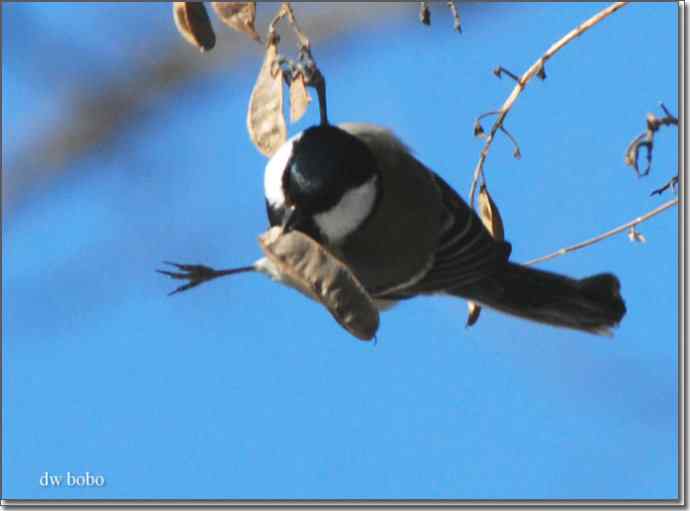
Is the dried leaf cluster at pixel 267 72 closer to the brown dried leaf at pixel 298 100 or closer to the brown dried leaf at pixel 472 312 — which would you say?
the brown dried leaf at pixel 298 100

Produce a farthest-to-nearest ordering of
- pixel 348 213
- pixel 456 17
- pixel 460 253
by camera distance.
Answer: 1. pixel 460 253
2. pixel 348 213
3. pixel 456 17

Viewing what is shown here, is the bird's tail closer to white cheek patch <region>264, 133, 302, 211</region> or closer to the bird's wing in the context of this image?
the bird's wing

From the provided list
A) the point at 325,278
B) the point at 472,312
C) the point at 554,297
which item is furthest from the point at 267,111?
the point at 554,297

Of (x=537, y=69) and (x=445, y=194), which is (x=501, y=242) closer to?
(x=445, y=194)

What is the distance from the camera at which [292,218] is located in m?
2.13

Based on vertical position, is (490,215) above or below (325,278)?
above

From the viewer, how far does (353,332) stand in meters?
1.94

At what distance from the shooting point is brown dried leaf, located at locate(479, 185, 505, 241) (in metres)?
2.31

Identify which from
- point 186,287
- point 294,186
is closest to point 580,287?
point 294,186

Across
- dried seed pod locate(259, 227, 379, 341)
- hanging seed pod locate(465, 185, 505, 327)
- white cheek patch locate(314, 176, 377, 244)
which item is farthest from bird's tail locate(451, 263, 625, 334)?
dried seed pod locate(259, 227, 379, 341)

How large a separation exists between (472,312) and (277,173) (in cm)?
65

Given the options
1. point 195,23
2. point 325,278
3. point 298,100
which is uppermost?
point 195,23

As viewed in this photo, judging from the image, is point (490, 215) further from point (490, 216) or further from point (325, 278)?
point (325, 278)

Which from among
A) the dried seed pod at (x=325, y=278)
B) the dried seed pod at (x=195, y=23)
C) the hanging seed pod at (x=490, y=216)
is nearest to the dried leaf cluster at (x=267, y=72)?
the dried seed pod at (x=195, y=23)
